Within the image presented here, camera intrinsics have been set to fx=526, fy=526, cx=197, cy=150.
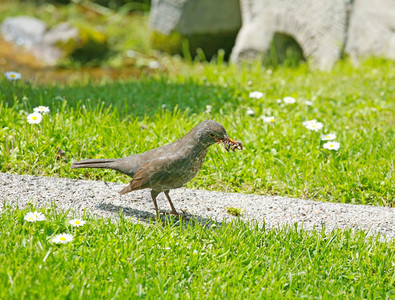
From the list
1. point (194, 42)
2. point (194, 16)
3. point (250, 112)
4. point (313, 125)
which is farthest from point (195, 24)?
point (313, 125)

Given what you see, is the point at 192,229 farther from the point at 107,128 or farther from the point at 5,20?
the point at 5,20

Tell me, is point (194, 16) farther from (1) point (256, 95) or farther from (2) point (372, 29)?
(1) point (256, 95)

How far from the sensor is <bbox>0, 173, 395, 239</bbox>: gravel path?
391cm

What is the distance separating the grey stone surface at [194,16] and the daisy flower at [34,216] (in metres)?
5.96

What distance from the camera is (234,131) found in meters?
5.27

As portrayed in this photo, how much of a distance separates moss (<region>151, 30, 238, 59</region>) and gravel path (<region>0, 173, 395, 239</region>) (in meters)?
5.12

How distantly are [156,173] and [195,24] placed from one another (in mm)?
5721

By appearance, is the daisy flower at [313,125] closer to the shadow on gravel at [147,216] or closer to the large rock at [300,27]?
the shadow on gravel at [147,216]

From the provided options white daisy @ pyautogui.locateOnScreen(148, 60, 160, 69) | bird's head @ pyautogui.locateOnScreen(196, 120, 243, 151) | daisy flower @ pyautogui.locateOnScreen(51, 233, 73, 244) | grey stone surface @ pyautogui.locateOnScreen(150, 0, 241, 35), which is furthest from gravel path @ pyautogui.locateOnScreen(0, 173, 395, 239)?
grey stone surface @ pyautogui.locateOnScreen(150, 0, 241, 35)

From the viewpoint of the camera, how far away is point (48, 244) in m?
3.24

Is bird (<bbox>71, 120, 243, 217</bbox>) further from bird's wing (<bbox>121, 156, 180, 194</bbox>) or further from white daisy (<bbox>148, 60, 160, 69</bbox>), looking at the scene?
white daisy (<bbox>148, 60, 160, 69</bbox>)

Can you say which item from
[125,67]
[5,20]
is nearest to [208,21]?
[125,67]

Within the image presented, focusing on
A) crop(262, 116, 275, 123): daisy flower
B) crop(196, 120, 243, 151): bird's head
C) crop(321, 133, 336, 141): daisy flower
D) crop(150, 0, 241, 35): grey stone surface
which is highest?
crop(150, 0, 241, 35): grey stone surface

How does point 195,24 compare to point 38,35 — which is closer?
point 195,24
